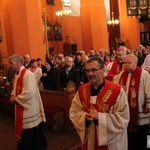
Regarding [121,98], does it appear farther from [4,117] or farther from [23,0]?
[23,0]

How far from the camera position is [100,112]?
9.41 ft

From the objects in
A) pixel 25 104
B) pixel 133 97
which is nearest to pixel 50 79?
pixel 25 104

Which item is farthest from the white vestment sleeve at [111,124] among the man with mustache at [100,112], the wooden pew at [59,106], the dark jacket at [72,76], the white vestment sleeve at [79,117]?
the dark jacket at [72,76]

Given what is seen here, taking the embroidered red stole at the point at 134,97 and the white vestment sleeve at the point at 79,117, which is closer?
the white vestment sleeve at the point at 79,117

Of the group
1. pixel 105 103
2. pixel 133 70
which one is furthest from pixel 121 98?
pixel 133 70

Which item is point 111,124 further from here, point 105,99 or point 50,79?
point 50,79

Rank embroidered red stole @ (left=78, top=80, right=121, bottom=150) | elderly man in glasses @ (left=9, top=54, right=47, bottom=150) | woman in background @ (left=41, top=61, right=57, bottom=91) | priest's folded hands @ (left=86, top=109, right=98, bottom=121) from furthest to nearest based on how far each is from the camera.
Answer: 1. woman in background @ (left=41, top=61, right=57, bottom=91)
2. elderly man in glasses @ (left=9, top=54, right=47, bottom=150)
3. embroidered red stole @ (left=78, top=80, right=121, bottom=150)
4. priest's folded hands @ (left=86, top=109, right=98, bottom=121)

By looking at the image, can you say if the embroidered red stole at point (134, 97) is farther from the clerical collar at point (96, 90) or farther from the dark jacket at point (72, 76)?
the dark jacket at point (72, 76)

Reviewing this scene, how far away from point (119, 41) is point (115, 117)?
60.8 feet

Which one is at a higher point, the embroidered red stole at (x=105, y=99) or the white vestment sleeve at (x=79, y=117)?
the embroidered red stole at (x=105, y=99)

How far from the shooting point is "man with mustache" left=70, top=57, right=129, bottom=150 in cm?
279

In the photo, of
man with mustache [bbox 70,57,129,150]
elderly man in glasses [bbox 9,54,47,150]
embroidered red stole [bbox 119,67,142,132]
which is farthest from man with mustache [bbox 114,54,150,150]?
elderly man in glasses [bbox 9,54,47,150]

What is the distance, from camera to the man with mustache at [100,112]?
2785 millimetres

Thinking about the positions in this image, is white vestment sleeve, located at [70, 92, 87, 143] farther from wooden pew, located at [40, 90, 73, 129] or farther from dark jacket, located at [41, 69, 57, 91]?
dark jacket, located at [41, 69, 57, 91]
